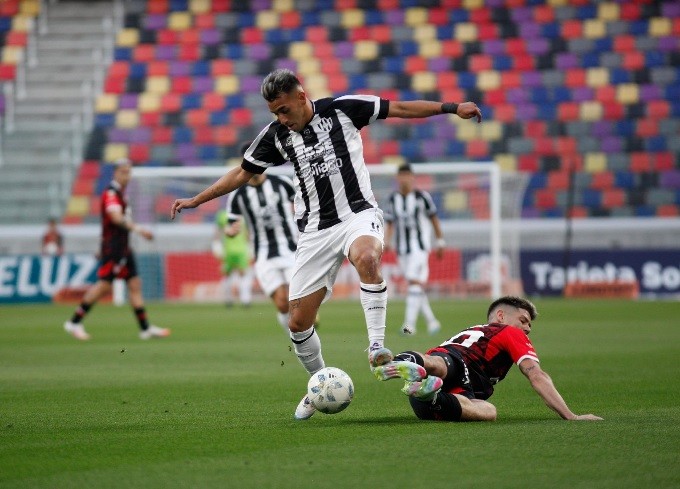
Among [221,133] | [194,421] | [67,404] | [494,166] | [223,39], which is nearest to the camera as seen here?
[194,421]

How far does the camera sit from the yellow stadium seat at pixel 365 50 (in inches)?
1171

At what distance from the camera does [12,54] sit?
30.4 metres

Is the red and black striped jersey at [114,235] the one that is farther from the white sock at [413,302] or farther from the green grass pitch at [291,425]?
the white sock at [413,302]

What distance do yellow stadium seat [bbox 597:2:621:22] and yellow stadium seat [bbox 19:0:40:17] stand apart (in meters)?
15.3

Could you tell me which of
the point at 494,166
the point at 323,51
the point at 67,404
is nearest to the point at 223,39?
the point at 323,51

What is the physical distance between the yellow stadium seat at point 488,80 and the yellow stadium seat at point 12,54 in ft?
39.5

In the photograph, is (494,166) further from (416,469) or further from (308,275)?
(416,469)

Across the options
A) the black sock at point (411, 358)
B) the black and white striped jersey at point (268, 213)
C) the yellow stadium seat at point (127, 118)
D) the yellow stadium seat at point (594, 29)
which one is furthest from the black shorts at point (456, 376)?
the yellow stadium seat at point (594, 29)

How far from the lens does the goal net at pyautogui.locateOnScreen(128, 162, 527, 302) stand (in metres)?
24.0

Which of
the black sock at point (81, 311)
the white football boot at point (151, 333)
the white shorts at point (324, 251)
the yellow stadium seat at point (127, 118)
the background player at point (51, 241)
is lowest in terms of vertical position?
the white football boot at point (151, 333)

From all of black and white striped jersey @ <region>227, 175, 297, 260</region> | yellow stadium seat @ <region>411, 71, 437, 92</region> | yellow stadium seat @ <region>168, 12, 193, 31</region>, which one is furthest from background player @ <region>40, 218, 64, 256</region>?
black and white striped jersey @ <region>227, 175, 297, 260</region>

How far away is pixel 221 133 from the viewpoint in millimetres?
28234

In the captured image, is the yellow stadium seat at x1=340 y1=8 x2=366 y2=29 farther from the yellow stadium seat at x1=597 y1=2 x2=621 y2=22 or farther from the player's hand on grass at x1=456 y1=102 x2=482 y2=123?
the player's hand on grass at x1=456 y1=102 x2=482 y2=123

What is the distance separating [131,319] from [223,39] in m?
13.6
